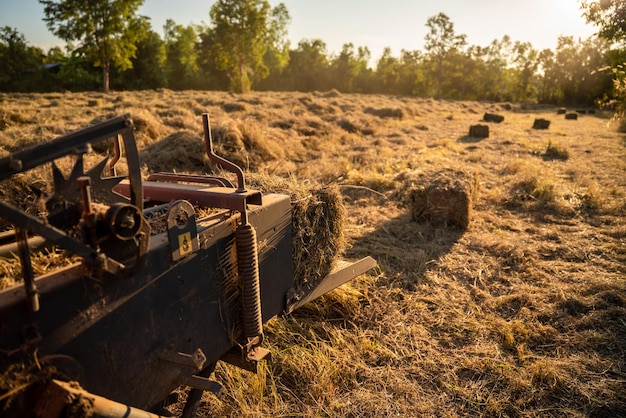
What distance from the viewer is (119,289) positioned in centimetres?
136

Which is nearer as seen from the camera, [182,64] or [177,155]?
[177,155]

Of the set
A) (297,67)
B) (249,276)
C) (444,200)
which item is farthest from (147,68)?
(249,276)

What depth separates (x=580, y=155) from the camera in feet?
39.7

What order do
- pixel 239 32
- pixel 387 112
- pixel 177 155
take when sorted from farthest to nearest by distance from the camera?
pixel 239 32 → pixel 387 112 → pixel 177 155

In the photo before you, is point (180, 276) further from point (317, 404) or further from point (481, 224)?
point (481, 224)

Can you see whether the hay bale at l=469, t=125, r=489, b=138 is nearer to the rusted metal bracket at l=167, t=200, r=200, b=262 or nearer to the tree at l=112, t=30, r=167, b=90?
the rusted metal bracket at l=167, t=200, r=200, b=262

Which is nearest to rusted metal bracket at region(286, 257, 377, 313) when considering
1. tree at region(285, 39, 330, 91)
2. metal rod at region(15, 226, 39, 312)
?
metal rod at region(15, 226, 39, 312)

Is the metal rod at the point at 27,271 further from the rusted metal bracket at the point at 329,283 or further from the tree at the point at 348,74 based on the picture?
the tree at the point at 348,74

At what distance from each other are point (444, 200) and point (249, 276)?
4.49 metres

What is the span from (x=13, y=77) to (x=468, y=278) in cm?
5789

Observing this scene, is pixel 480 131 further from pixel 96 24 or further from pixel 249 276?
pixel 96 24

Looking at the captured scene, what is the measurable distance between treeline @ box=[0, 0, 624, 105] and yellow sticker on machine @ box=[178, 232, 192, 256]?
38279 mm

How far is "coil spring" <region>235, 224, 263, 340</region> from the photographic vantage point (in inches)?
71.8

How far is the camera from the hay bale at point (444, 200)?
→ 223 inches
